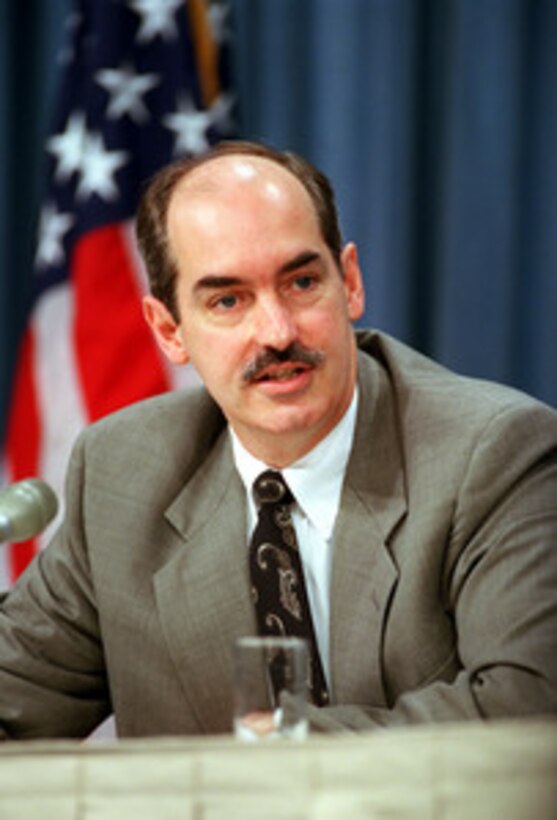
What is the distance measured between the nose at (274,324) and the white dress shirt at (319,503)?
9.8 inches

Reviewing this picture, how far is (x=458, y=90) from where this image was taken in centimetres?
333

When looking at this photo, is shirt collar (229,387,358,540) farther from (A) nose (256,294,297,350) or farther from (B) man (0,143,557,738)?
(A) nose (256,294,297,350)

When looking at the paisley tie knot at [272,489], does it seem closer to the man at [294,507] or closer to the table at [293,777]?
the man at [294,507]

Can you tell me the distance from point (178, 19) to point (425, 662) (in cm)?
198

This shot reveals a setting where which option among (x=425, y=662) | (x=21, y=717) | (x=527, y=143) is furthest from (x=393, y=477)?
(x=527, y=143)

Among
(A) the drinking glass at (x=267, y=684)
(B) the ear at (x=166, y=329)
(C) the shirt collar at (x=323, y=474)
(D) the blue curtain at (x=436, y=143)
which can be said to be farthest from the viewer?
(D) the blue curtain at (x=436, y=143)

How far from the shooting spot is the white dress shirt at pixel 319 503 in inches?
82.0

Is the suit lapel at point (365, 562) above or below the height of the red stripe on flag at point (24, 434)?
above

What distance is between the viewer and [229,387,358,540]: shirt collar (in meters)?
2.12

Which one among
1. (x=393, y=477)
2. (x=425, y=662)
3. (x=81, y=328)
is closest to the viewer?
(x=425, y=662)

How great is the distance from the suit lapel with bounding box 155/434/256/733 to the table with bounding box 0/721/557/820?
1.24m

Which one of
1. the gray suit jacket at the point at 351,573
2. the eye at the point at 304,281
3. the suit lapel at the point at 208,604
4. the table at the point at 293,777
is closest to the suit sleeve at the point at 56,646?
the gray suit jacket at the point at 351,573

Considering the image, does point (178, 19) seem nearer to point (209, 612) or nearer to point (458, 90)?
point (458, 90)

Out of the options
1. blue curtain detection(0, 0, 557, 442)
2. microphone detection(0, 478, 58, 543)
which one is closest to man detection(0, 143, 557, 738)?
microphone detection(0, 478, 58, 543)
